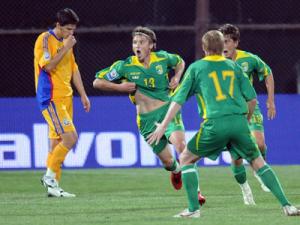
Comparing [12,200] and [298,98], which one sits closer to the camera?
[12,200]

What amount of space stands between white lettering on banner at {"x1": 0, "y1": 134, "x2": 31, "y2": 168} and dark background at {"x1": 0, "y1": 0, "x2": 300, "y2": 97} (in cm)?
157

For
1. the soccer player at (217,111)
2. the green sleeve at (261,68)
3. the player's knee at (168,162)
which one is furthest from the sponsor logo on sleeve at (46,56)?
the soccer player at (217,111)

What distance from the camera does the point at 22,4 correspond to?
19.5m

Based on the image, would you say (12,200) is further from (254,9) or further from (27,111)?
(254,9)

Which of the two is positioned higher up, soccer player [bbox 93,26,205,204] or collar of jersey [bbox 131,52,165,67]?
collar of jersey [bbox 131,52,165,67]

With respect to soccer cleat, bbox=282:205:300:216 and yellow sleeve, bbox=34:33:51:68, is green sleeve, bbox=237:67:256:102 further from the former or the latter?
yellow sleeve, bbox=34:33:51:68

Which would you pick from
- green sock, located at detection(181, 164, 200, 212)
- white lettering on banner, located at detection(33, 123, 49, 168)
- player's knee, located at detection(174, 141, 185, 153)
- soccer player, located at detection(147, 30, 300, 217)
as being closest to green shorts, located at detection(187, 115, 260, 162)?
soccer player, located at detection(147, 30, 300, 217)

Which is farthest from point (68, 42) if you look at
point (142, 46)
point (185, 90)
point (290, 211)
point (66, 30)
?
point (290, 211)

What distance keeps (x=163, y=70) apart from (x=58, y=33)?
1.60 m

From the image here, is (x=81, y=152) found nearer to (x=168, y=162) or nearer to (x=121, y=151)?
(x=121, y=151)

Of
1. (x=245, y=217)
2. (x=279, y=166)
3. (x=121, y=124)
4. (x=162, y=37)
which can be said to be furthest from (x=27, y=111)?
(x=245, y=217)

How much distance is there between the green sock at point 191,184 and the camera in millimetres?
10250

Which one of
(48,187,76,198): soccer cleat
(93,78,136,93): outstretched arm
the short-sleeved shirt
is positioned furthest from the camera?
the short-sleeved shirt

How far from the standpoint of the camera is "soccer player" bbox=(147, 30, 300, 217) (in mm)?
10125
